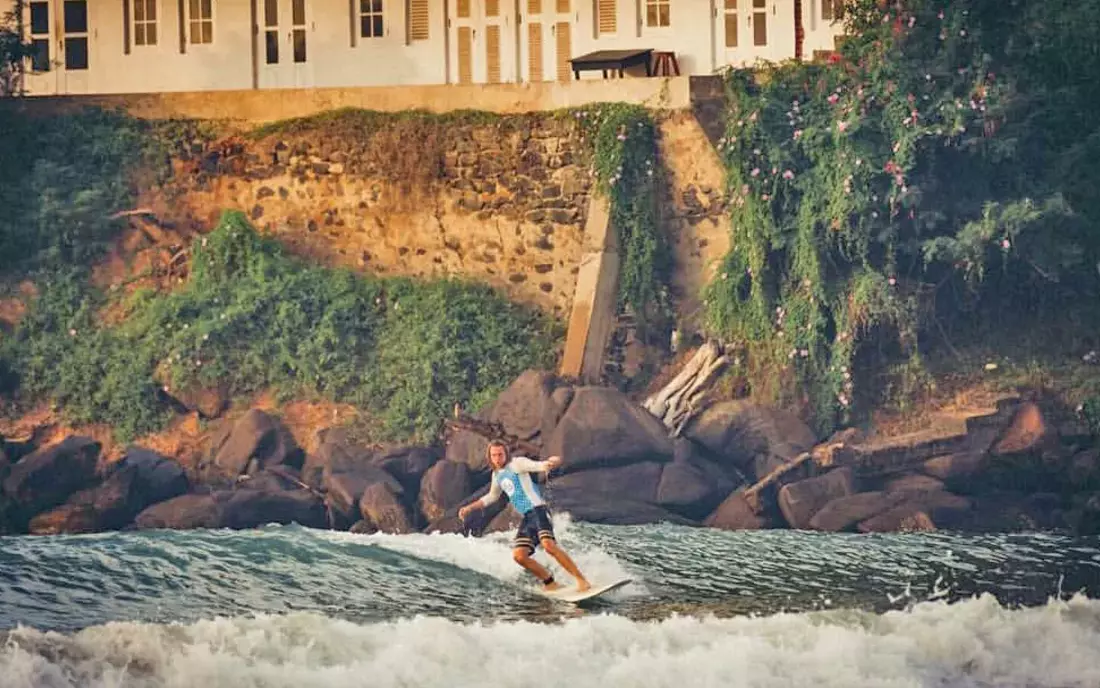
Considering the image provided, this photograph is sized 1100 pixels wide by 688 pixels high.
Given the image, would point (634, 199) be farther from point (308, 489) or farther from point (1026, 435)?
point (1026, 435)

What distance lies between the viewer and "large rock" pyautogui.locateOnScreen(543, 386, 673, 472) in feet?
103

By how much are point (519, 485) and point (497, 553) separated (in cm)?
210

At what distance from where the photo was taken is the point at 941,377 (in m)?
33.5

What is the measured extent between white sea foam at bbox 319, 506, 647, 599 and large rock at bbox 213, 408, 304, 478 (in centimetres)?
273

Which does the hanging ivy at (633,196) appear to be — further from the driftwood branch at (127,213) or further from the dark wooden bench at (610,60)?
the driftwood branch at (127,213)

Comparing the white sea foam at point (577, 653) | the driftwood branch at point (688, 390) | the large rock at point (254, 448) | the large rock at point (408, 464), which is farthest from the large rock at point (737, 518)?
the white sea foam at point (577, 653)

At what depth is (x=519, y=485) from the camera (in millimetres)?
26156

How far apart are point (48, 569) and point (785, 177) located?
36.4 feet

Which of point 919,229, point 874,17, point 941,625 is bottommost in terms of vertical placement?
point 941,625

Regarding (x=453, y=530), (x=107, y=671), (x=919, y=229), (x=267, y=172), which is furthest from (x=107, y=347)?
(x=107, y=671)

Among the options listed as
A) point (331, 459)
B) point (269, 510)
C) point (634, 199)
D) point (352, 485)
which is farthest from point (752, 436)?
point (269, 510)

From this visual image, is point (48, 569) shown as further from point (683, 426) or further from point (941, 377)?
point (941, 377)

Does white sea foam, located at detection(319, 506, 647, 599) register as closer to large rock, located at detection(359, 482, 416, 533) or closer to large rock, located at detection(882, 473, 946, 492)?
large rock, located at detection(359, 482, 416, 533)

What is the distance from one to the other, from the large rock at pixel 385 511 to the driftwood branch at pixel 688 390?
3569 millimetres
